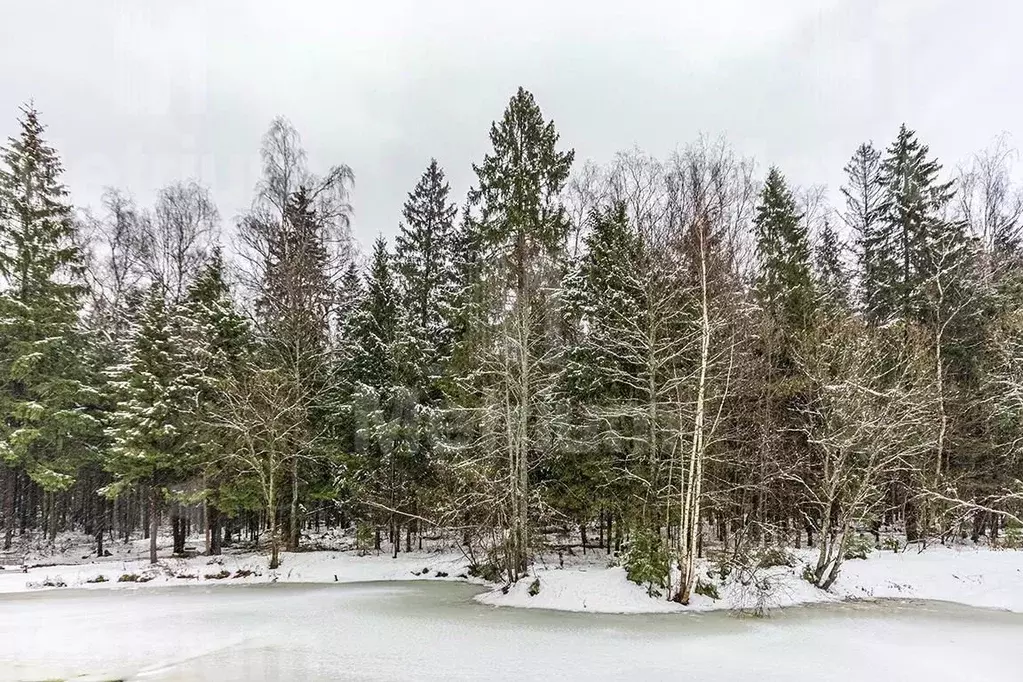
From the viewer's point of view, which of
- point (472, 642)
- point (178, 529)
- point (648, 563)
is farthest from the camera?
point (178, 529)

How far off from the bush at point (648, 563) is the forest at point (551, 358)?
4.4 inches

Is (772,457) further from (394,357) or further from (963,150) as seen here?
(963,150)

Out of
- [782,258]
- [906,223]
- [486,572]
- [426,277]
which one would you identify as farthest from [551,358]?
[906,223]

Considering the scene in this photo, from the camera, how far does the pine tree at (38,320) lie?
19.6 metres

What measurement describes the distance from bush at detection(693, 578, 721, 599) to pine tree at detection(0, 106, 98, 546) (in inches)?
821

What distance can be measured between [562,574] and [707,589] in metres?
3.55

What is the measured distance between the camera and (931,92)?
19000 millimetres

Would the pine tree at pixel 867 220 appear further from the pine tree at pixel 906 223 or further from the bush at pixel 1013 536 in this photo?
the bush at pixel 1013 536

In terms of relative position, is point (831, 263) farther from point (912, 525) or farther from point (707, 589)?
point (707, 589)

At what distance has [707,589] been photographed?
13.1m

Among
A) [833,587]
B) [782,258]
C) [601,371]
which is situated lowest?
[833,587]

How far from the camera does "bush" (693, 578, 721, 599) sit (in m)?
13.0

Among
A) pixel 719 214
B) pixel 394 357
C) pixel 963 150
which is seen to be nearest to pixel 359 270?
pixel 394 357

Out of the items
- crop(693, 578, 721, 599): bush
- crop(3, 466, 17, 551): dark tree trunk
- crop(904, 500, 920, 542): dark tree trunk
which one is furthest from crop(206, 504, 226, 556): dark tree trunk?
crop(904, 500, 920, 542): dark tree trunk
